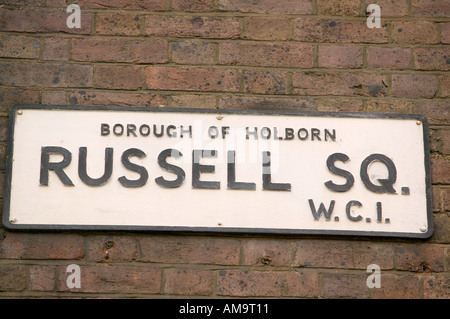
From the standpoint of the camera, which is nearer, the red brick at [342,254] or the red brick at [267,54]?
the red brick at [342,254]

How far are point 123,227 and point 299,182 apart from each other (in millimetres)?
623

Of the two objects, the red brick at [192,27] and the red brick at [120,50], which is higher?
the red brick at [192,27]

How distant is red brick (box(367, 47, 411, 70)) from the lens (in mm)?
2455

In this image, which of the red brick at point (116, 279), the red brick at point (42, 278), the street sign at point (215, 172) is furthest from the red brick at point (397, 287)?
the red brick at point (42, 278)

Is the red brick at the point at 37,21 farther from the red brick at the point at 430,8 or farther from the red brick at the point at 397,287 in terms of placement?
the red brick at the point at 397,287

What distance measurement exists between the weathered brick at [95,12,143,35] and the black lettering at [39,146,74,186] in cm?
48

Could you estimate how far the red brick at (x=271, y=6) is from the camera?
8.16 ft

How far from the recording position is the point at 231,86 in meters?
2.41

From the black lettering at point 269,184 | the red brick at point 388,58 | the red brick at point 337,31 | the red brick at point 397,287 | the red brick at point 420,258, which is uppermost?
the red brick at point 337,31

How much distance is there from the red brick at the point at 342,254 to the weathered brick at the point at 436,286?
13 cm

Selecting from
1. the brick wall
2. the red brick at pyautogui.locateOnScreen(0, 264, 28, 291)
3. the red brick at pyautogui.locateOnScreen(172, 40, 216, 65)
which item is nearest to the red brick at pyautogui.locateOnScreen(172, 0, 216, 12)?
the brick wall

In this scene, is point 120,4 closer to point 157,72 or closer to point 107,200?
point 157,72

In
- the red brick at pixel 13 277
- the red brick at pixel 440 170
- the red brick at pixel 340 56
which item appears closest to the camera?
the red brick at pixel 13 277
